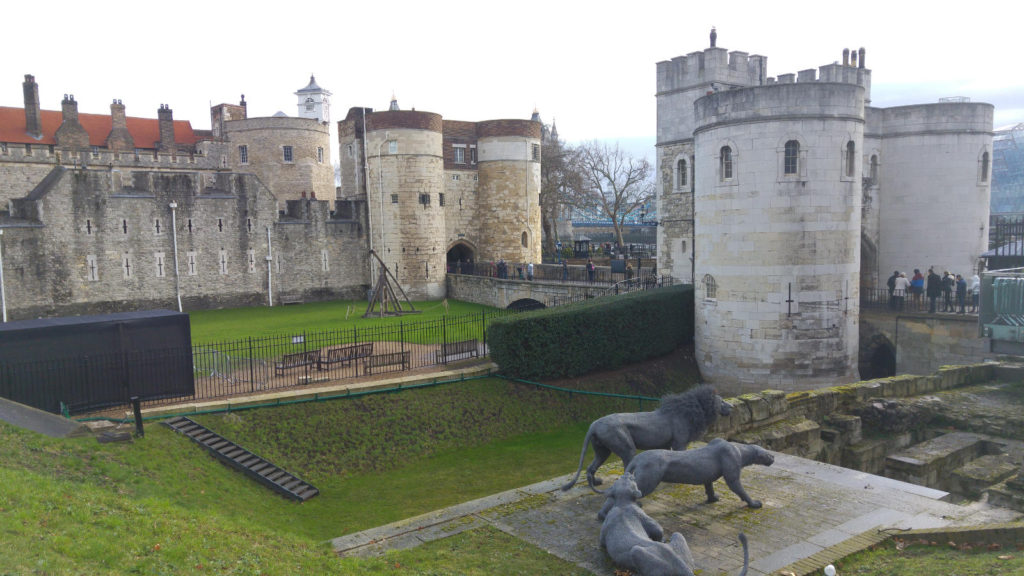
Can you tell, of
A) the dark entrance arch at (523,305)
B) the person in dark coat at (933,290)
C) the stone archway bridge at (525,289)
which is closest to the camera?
the person in dark coat at (933,290)

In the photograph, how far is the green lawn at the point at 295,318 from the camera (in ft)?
87.1

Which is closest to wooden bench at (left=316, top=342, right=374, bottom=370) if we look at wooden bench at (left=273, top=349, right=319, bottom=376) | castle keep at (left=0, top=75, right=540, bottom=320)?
wooden bench at (left=273, top=349, right=319, bottom=376)

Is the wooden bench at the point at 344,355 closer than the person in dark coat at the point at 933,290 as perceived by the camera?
Yes

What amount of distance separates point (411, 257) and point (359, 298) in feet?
14.8

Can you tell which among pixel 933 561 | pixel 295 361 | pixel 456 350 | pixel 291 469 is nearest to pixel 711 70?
pixel 456 350

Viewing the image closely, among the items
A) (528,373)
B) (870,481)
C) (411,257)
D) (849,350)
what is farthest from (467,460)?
(411,257)

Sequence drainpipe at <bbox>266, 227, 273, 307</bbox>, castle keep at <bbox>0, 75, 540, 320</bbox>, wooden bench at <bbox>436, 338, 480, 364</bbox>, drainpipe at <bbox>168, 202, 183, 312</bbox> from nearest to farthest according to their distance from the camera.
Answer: wooden bench at <bbox>436, 338, 480, 364</bbox> → castle keep at <bbox>0, 75, 540, 320</bbox> → drainpipe at <bbox>168, 202, 183, 312</bbox> → drainpipe at <bbox>266, 227, 273, 307</bbox>

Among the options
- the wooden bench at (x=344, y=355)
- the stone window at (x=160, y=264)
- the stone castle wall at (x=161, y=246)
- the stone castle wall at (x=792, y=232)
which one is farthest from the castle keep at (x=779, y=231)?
the stone window at (x=160, y=264)

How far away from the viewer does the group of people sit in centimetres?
2200

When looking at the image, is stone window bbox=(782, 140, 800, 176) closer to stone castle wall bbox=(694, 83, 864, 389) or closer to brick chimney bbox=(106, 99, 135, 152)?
stone castle wall bbox=(694, 83, 864, 389)

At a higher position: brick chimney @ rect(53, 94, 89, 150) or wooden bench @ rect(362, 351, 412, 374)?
brick chimney @ rect(53, 94, 89, 150)

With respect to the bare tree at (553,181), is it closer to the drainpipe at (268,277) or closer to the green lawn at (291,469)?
the drainpipe at (268,277)

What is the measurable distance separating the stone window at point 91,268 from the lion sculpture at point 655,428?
29452mm

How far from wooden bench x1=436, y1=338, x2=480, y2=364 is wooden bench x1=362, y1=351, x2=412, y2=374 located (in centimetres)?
105
